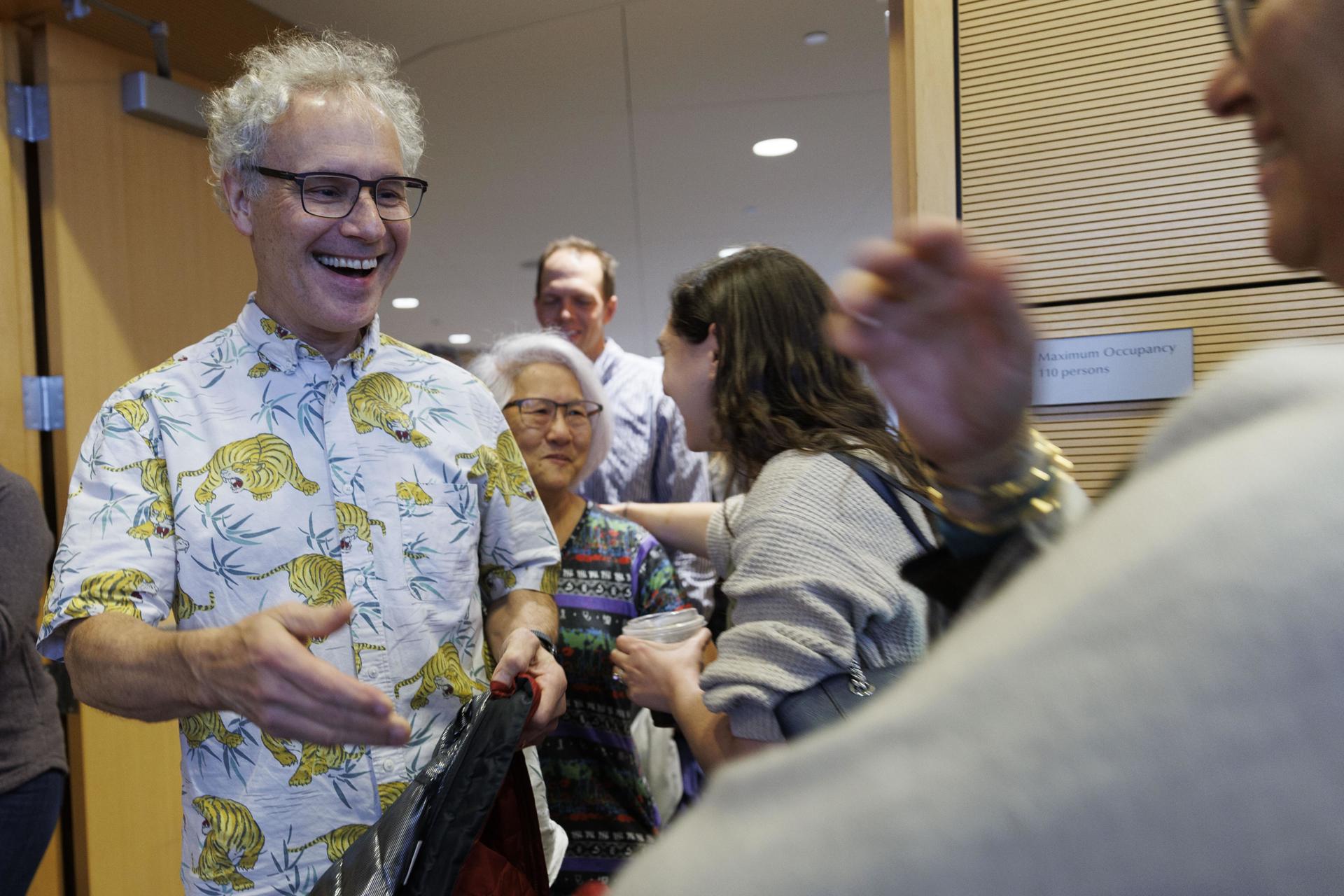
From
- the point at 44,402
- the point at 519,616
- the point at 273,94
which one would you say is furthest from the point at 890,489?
the point at 44,402

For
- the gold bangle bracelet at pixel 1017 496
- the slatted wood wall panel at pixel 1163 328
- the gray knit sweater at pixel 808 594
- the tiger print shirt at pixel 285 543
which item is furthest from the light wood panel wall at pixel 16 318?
the gold bangle bracelet at pixel 1017 496

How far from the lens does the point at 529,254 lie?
7762mm

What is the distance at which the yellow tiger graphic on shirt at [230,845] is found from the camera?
4.21 feet

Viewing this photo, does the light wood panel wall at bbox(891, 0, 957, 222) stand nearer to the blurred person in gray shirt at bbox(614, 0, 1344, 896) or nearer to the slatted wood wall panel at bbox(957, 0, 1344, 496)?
the slatted wood wall panel at bbox(957, 0, 1344, 496)

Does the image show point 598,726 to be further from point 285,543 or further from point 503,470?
point 285,543

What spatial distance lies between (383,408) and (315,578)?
296mm

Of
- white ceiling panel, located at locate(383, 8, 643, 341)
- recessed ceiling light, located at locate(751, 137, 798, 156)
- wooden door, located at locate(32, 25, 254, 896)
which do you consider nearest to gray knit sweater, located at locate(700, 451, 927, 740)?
white ceiling panel, located at locate(383, 8, 643, 341)

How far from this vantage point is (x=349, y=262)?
1.52 metres

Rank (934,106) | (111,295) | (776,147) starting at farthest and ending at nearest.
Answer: (776,147) → (111,295) → (934,106)

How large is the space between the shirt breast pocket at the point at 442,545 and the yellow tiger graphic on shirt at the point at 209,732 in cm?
31

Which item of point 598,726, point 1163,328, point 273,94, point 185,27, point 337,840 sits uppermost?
point 185,27

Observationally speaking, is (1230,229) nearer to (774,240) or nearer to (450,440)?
(450,440)

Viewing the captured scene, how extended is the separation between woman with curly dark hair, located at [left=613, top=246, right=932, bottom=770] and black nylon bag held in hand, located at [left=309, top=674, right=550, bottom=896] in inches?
11.3

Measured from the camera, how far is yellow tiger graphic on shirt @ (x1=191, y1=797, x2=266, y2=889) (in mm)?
1282
